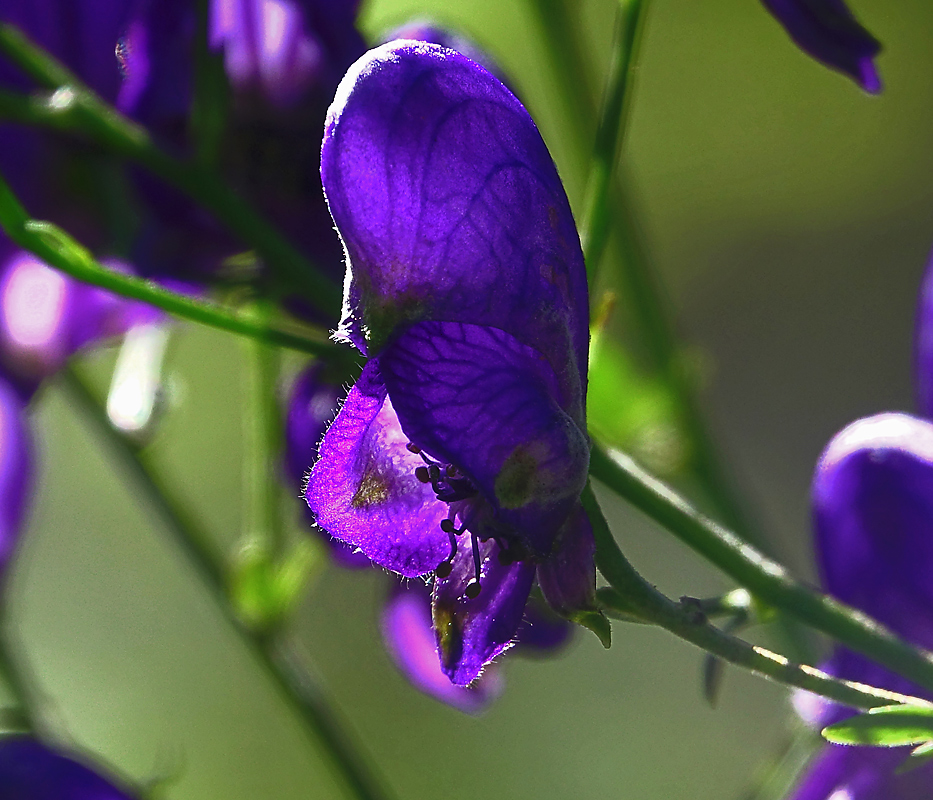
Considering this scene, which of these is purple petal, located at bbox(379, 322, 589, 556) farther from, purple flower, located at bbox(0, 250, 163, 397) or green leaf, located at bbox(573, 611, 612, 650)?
purple flower, located at bbox(0, 250, 163, 397)

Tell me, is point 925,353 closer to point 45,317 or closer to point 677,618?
point 677,618

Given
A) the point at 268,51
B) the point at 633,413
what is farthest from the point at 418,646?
the point at 268,51

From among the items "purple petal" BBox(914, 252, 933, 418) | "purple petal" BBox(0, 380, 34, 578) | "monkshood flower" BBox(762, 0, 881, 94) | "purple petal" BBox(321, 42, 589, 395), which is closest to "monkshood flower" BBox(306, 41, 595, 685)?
"purple petal" BBox(321, 42, 589, 395)

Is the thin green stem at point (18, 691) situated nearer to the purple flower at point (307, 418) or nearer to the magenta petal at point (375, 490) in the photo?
the purple flower at point (307, 418)

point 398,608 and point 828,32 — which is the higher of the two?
point 828,32

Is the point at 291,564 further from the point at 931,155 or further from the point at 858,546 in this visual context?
the point at 931,155
